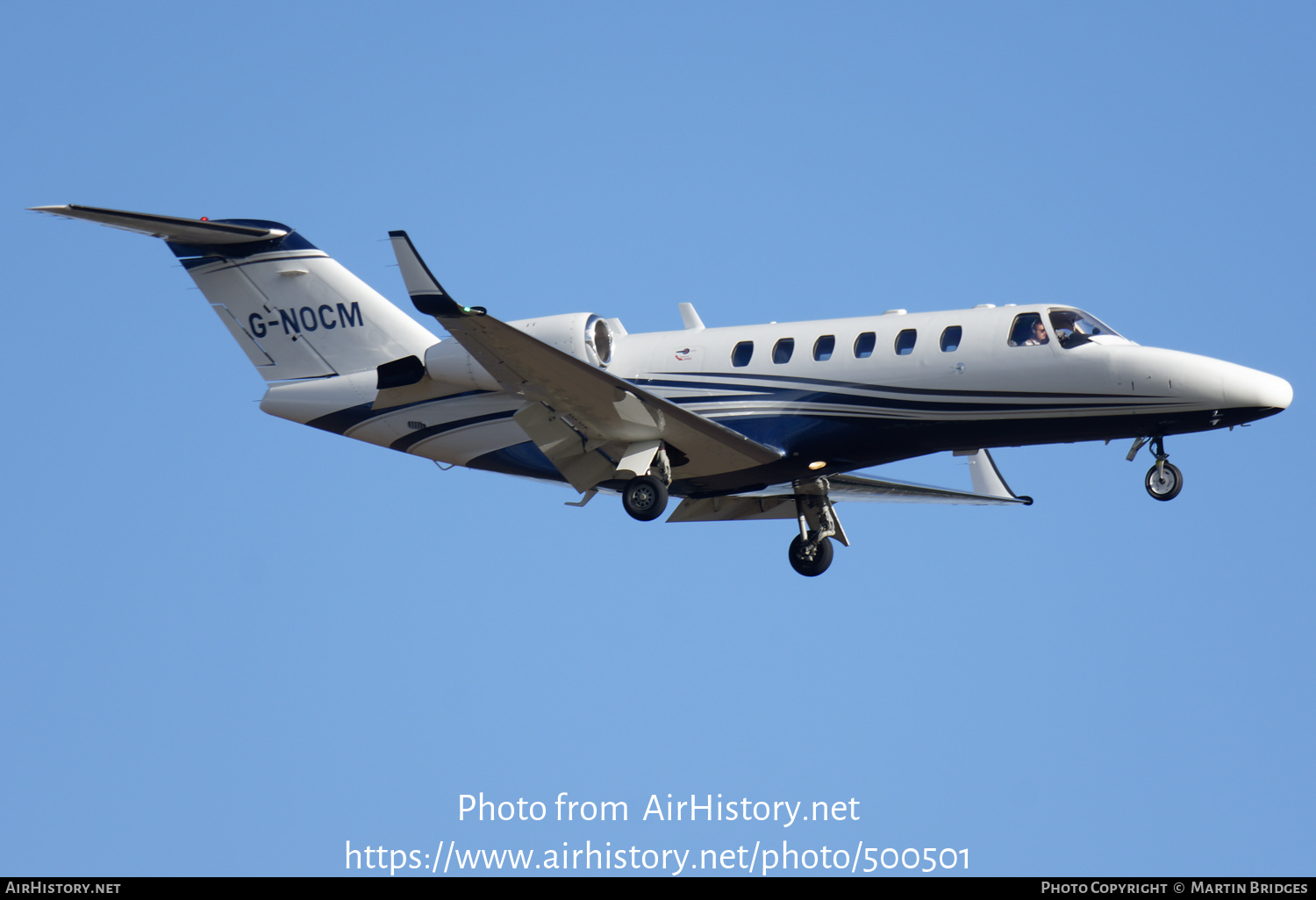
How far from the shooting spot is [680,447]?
762 inches

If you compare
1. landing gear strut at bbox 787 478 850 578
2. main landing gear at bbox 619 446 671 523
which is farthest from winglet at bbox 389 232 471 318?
landing gear strut at bbox 787 478 850 578

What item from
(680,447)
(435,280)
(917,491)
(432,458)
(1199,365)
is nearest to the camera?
(435,280)

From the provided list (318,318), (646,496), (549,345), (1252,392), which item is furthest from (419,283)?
(1252,392)

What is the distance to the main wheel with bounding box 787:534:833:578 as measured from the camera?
21.8m

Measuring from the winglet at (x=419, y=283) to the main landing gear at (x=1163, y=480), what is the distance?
859 cm

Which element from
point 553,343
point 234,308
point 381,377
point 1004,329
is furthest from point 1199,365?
point 234,308

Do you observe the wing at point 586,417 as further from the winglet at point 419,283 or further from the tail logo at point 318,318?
the tail logo at point 318,318

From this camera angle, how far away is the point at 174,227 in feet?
66.6

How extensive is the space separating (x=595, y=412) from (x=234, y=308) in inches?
251

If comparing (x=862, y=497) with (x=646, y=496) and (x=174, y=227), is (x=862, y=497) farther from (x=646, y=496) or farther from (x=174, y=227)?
(x=174, y=227)

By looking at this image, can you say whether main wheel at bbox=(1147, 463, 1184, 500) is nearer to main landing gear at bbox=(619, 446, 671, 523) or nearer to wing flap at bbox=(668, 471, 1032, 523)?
wing flap at bbox=(668, 471, 1032, 523)

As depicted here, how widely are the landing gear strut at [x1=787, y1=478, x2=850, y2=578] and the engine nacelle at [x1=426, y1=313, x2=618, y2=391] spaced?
3.92m

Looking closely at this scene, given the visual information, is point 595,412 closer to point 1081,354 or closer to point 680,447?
point 680,447

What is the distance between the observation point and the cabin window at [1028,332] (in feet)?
59.6
